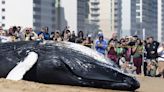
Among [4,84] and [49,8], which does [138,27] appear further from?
[4,84]

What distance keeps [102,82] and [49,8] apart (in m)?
139

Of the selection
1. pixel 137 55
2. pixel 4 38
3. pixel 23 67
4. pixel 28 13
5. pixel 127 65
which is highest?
pixel 28 13

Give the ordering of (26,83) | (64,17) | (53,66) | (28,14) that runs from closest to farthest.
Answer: (26,83)
(53,66)
(28,14)
(64,17)

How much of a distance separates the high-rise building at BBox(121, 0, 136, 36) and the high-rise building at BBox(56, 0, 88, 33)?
19.1 meters

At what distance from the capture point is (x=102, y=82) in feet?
42.5

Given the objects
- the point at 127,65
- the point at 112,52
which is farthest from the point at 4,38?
the point at 127,65

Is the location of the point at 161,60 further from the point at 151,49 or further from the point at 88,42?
the point at 88,42

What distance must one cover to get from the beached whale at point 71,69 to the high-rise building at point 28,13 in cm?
13261

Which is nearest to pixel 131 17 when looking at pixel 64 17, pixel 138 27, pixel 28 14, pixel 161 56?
pixel 138 27

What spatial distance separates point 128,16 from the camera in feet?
605

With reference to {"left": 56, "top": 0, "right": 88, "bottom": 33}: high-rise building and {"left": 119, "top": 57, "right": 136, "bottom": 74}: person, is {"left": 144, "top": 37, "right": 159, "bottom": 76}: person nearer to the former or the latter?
{"left": 119, "top": 57, "right": 136, "bottom": 74}: person

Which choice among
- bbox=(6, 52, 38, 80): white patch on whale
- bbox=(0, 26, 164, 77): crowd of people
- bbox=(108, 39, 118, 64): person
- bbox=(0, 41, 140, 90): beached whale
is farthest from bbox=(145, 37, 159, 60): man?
bbox=(6, 52, 38, 80): white patch on whale

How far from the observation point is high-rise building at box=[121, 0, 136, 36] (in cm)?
18025

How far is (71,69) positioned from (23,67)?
1141mm
